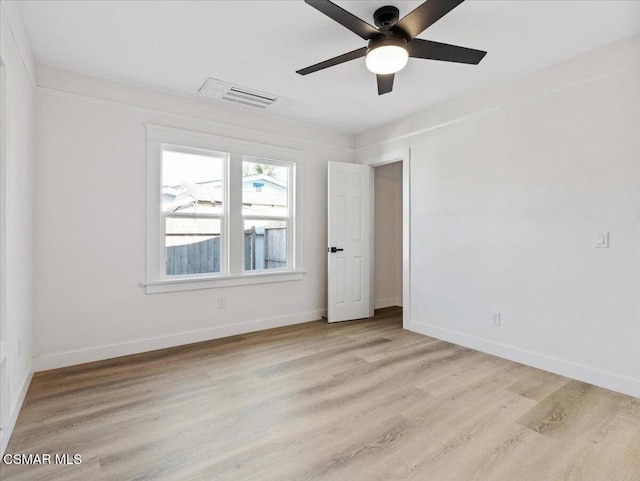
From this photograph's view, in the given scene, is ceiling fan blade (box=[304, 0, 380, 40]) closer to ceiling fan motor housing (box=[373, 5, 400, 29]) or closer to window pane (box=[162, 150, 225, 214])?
ceiling fan motor housing (box=[373, 5, 400, 29])

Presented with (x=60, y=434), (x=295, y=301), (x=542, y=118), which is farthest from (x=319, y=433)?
(x=542, y=118)

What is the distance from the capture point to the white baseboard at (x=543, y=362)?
2633mm

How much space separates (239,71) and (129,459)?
3029mm

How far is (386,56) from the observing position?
7.52ft

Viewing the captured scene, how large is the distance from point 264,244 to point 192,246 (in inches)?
35.8

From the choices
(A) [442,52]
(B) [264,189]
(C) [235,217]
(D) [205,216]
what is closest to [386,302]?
(B) [264,189]

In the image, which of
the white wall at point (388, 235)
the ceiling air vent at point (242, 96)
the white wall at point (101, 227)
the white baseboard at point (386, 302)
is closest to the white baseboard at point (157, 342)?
the white wall at point (101, 227)

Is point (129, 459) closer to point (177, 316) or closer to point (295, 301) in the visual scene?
point (177, 316)

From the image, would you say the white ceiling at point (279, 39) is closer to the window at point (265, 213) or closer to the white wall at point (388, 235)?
the window at point (265, 213)

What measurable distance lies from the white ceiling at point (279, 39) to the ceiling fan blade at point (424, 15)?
242 millimetres

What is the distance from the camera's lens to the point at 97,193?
10.8ft

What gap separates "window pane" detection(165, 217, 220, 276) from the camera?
12.4 ft

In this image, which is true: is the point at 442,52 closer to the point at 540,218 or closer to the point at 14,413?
the point at 540,218
